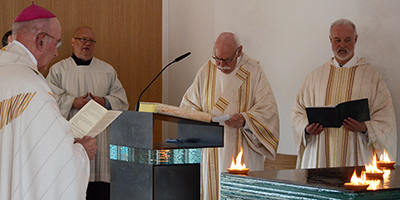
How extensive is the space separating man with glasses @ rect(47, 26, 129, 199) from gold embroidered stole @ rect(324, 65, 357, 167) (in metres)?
2.65

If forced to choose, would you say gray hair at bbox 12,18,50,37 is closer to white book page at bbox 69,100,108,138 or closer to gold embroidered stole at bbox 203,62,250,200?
white book page at bbox 69,100,108,138

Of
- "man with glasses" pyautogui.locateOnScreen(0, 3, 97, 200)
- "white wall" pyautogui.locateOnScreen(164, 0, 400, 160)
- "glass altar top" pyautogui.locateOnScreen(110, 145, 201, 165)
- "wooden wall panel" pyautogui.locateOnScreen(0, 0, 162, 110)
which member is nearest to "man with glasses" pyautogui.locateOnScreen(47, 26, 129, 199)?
"wooden wall panel" pyautogui.locateOnScreen(0, 0, 162, 110)

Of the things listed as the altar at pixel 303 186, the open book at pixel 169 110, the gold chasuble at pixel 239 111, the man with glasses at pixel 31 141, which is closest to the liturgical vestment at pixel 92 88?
the gold chasuble at pixel 239 111

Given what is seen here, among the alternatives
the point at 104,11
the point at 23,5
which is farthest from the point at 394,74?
the point at 23,5

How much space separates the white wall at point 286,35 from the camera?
16.1 ft

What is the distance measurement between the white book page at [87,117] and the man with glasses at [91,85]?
3.22 m

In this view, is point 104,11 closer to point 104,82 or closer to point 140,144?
point 104,82

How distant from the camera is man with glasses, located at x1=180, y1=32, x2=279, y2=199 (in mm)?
4555

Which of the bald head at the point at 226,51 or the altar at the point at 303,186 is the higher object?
the bald head at the point at 226,51

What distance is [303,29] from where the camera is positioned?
18.8 ft

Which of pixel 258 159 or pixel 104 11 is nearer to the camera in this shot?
pixel 258 159

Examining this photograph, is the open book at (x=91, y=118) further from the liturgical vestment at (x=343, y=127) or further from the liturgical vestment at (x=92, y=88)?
the liturgical vestment at (x=92, y=88)

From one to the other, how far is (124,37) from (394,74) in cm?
384

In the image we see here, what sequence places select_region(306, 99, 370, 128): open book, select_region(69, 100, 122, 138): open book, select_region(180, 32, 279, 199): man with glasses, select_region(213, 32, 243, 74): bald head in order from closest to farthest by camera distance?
1. select_region(69, 100, 122, 138): open book
2. select_region(306, 99, 370, 128): open book
3. select_region(180, 32, 279, 199): man with glasses
4. select_region(213, 32, 243, 74): bald head
